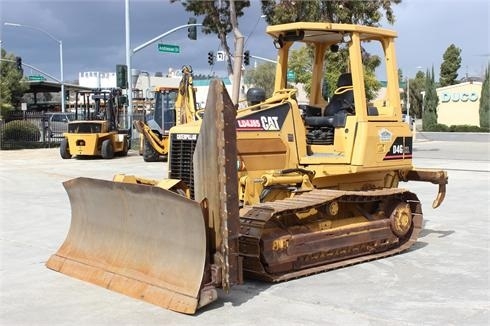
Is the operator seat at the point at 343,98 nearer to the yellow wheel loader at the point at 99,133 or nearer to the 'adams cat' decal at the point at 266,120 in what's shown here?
the 'adams cat' decal at the point at 266,120

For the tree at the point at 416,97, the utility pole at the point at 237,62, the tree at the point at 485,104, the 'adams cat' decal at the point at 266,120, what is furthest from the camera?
the tree at the point at 416,97

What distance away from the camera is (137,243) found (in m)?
6.23

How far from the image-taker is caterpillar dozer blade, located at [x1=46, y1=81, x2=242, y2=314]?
17.9ft

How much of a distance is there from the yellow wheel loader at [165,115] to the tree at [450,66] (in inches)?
2136

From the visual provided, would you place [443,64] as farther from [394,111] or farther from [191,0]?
[394,111]

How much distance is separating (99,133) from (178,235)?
20079 millimetres

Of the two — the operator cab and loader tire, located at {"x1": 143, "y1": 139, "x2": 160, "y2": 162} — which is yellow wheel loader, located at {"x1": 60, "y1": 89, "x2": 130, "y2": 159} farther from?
the operator cab

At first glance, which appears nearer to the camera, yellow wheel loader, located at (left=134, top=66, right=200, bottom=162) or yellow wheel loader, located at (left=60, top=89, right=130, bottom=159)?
yellow wheel loader, located at (left=134, top=66, right=200, bottom=162)

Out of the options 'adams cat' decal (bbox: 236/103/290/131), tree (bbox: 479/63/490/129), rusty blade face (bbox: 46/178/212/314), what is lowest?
rusty blade face (bbox: 46/178/212/314)

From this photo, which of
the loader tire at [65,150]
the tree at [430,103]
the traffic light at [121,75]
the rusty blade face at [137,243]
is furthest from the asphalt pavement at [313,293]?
the tree at [430,103]

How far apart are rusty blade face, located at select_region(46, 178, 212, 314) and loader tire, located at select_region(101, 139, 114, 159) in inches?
709

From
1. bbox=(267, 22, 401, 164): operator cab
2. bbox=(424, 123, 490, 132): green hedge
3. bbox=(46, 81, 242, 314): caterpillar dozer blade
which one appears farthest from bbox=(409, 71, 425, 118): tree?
bbox=(46, 81, 242, 314): caterpillar dozer blade

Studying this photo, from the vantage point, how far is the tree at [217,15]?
29203 millimetres

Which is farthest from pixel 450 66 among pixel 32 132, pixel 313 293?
pixel 313 293
